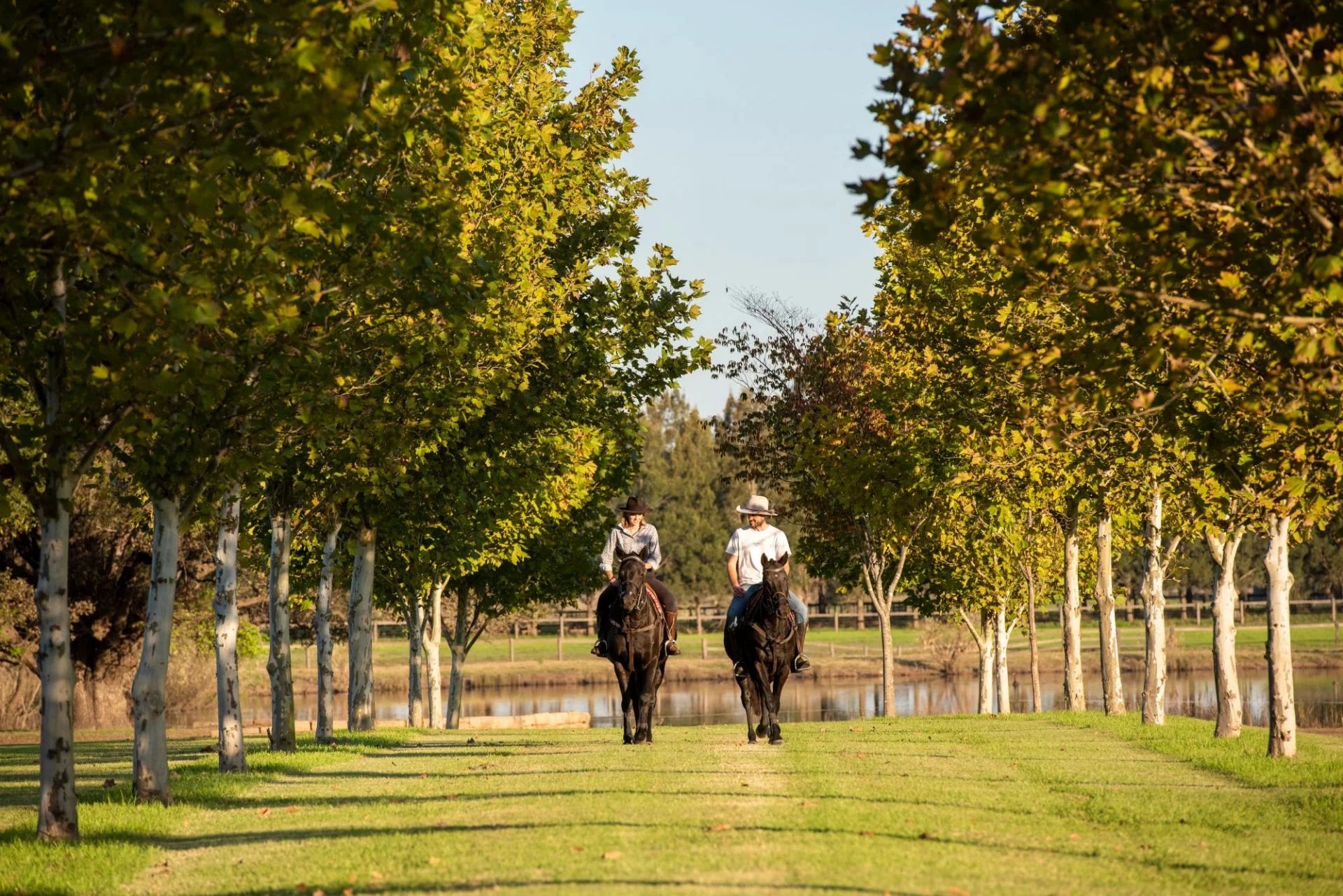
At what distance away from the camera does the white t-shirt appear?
69.5 ft

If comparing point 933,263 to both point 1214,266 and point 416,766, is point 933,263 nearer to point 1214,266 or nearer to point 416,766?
point 416,766

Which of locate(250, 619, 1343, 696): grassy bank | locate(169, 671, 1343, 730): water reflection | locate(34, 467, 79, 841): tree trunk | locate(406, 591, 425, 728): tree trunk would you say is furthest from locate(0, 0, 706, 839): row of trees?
locate(250, 619, 1343, 696): grassy bank

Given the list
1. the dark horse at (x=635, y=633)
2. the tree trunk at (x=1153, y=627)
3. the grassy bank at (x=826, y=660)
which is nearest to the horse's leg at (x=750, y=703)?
the dark horse at (x=635, y=633)

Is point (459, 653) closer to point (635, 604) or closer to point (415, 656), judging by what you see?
point (415, 656)

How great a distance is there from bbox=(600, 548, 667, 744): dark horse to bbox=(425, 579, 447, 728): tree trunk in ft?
70.6

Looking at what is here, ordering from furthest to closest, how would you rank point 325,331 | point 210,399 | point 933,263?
point 933,263
point 325,331
point 210,399

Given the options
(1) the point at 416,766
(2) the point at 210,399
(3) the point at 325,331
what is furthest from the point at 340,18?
(1) the point at 416,766

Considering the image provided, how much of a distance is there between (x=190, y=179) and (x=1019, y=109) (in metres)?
5.70

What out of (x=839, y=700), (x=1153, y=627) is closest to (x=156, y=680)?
(x=1153, y=627)

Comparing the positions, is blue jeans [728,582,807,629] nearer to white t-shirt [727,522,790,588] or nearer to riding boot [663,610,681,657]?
white t-shirt [727,522,790,588]

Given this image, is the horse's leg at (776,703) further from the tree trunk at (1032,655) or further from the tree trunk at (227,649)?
the tree trunk at (1032,655)

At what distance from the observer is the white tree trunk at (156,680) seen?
52.5 feet

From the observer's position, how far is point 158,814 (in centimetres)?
1505

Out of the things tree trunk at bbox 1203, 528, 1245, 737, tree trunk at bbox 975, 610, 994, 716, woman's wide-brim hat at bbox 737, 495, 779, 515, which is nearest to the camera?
woman's wide-brim hat at bbox 737, 495, 779, 515
